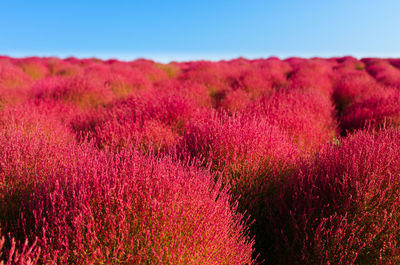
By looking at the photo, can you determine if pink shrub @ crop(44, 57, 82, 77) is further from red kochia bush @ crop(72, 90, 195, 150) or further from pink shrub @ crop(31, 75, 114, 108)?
red kochia bush @ crop(72, 90, 195, 150)

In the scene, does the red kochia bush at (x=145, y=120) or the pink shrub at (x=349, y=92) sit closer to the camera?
the red kochia bush at (x=145, y=120)

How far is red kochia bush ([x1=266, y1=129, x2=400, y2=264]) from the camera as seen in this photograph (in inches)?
77.5

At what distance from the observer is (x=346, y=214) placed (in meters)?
1.93

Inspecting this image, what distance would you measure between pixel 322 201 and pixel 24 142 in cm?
270

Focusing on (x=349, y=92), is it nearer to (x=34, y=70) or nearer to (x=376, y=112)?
(x=376, y=112)

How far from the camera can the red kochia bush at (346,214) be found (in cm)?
197

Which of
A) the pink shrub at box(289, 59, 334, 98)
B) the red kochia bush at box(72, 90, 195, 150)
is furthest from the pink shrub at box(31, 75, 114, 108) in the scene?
the pink shrub at box(289, 59, 334, 98)

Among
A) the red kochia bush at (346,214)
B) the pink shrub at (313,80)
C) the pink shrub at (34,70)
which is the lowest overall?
the red kochia bush at (346,214)

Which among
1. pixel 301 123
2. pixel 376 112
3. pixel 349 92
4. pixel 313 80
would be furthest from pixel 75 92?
pixel 349 92

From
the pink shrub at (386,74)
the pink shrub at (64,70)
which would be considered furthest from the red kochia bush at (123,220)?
the pink shrub at (64,70)


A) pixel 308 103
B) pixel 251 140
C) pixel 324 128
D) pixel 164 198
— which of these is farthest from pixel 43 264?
pixel 308 103

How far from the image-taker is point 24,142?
8.79 ft

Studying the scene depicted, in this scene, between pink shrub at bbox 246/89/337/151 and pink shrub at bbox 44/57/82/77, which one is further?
pink shrub at bbox 44/57/82/77

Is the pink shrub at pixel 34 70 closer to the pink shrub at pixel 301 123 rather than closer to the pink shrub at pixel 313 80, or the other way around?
the pink shrub at pixel 313 80
